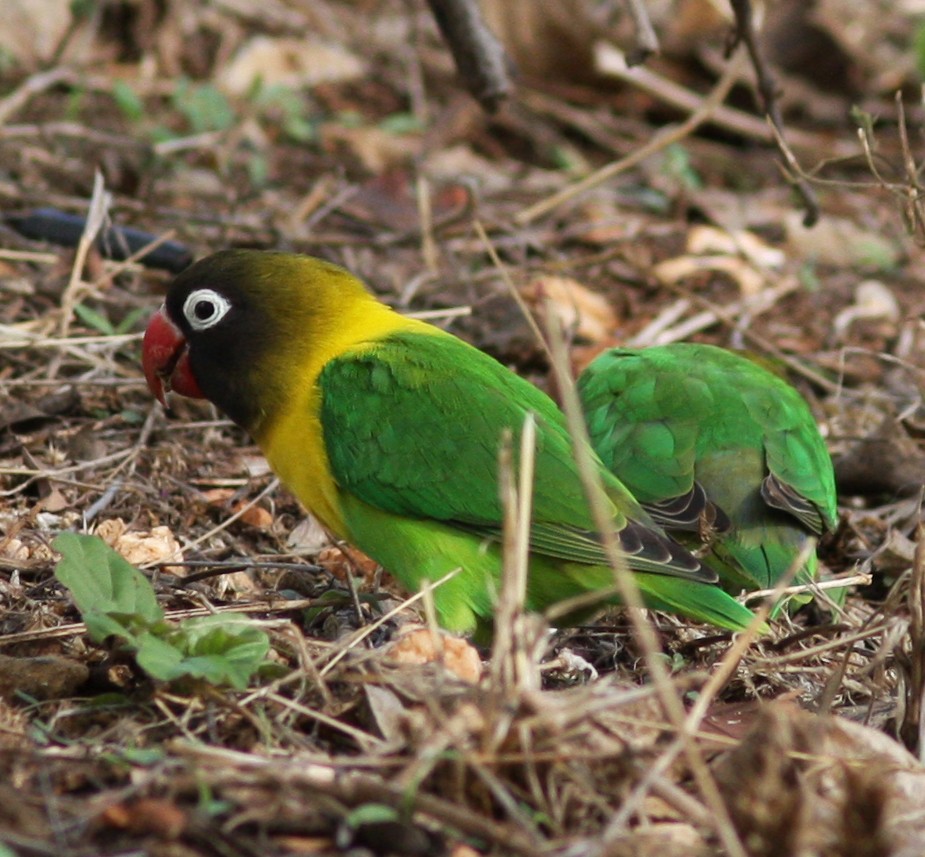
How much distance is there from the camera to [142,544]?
4152 millimetres

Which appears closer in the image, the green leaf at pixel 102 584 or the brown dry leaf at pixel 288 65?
the green leaf at pixel 102 584

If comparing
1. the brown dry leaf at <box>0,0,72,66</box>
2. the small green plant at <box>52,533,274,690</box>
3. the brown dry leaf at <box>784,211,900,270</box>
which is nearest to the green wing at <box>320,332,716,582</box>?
the small green plant at <box>52,533,274,690</box>

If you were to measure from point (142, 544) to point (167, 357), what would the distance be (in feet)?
2.26

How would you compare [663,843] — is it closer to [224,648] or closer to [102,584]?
[224,648]

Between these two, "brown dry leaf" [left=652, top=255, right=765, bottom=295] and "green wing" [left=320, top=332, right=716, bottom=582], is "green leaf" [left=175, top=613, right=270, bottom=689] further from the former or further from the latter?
"brown dry leaf" [left=652, top=255, right=765, bottom=295]

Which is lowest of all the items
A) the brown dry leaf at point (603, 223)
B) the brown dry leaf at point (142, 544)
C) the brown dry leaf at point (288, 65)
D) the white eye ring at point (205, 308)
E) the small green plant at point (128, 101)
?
the brown dry leaf at point (603, 223)

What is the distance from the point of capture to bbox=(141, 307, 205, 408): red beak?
4477mm

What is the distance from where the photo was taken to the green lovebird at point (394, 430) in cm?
385

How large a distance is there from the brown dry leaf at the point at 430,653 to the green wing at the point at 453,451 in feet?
2.11

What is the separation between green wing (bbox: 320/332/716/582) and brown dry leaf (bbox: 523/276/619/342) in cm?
198

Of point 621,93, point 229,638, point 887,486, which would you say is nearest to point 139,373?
point 229,638

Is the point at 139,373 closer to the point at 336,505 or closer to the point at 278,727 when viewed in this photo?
the point at 336,505

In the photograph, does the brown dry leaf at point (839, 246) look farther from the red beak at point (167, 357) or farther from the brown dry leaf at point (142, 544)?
the brown dry leaf at point (142, 544)

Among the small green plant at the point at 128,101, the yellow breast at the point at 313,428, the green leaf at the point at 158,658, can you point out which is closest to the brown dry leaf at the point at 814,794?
the green leaf at the point at 158,658
